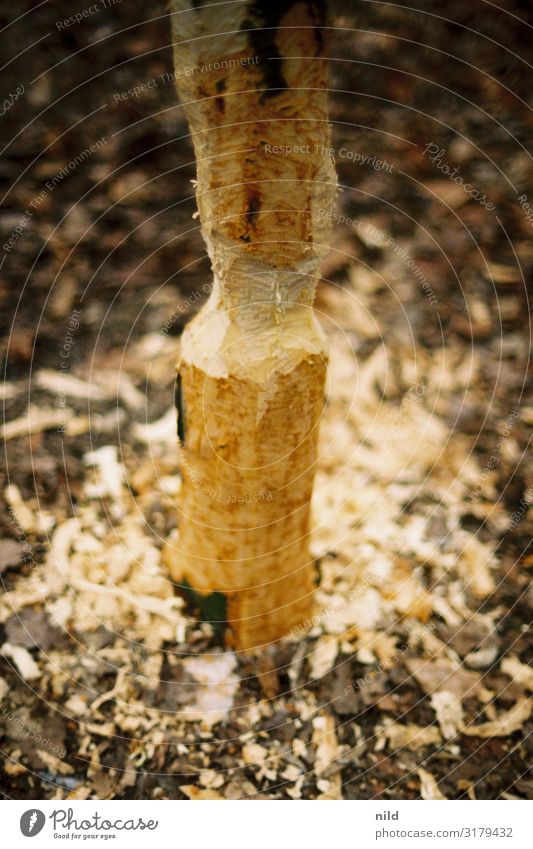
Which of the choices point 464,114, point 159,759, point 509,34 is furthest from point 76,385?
point 509,34

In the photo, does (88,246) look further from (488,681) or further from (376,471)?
(488,681)
